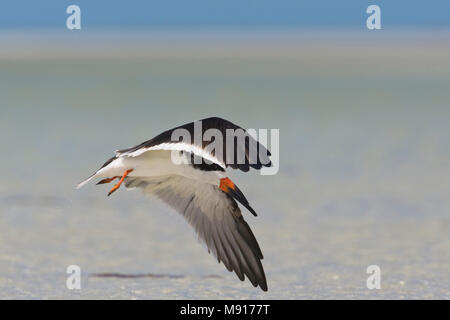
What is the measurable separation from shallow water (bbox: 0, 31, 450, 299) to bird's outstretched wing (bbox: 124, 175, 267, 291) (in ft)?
0.53

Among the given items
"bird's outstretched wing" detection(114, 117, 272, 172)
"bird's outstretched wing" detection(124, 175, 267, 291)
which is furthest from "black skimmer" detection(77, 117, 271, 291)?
"bird's outstretched wing" detection(114, 117, 272, 172)

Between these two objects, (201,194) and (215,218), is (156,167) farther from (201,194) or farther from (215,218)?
(215,218)

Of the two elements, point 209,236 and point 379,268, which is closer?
point 209,236

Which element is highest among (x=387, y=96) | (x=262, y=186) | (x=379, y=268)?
(x=387, y=96)

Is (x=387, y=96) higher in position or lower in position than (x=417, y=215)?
higher

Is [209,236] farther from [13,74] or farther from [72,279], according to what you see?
[13,74]

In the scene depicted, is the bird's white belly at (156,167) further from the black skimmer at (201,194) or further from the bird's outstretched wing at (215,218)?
the bird's outstretched wing at (215,218)

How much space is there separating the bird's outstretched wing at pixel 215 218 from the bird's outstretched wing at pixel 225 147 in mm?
1317

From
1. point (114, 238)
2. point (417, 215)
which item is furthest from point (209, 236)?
point (417, 215)

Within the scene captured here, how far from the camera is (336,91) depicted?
31.2 metres

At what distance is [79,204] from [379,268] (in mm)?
4629

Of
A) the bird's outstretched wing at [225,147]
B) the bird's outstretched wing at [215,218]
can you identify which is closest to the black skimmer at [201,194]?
the bird's outstretched wing at [215,218]

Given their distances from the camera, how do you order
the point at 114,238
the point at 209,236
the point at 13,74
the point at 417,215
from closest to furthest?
the point at 209,236, the point at 114,238, the point at 417,215, the point at 13,74

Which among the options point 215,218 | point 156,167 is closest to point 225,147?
point 156,167
